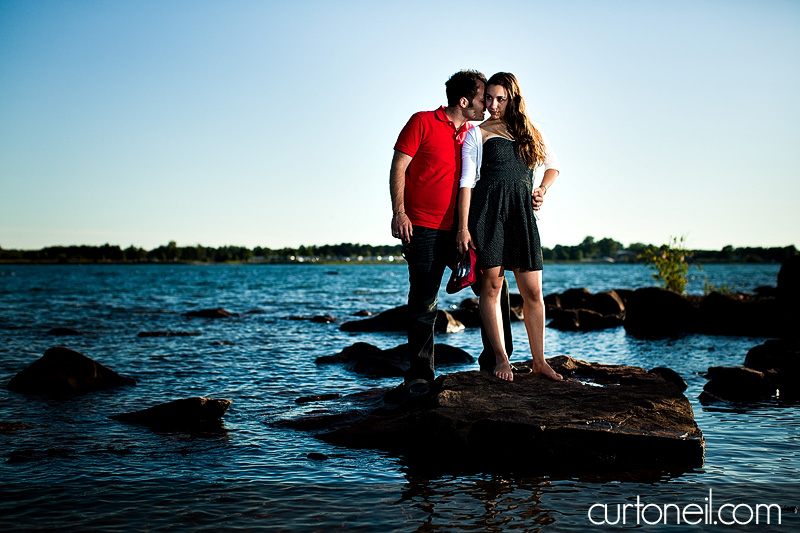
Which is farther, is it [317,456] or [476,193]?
[476,193]

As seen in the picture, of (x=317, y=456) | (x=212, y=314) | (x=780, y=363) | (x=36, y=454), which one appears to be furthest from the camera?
(x=212, y=314)

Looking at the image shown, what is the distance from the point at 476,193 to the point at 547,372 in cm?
177

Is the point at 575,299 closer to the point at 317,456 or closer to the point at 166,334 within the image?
the point at 166,334

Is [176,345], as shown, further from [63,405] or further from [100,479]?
[100,479]

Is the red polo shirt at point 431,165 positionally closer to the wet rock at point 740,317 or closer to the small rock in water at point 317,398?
the small rock in water at point 317,398

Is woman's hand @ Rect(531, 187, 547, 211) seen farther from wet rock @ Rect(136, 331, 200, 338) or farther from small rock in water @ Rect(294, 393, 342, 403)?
wet rock @ Rect(136, 331, 200, 338)

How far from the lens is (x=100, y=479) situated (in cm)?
486

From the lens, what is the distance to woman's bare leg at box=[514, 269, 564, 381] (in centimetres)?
598

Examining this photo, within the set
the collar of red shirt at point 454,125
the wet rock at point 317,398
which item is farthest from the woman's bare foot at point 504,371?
the wet rock at point 317,398

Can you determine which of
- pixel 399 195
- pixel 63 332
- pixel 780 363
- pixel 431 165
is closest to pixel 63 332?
pixel 63 332

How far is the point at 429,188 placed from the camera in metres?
5.92

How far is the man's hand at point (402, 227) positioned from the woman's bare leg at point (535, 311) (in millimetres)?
1007

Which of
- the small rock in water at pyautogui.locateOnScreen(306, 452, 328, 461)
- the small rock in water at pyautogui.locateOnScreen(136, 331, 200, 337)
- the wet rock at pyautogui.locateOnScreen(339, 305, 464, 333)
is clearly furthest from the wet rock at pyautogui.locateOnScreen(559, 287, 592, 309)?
the small rock in water at pyautogui.locateOnScreen(306, 452, 328, 461)

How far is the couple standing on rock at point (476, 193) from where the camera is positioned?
583 cm
